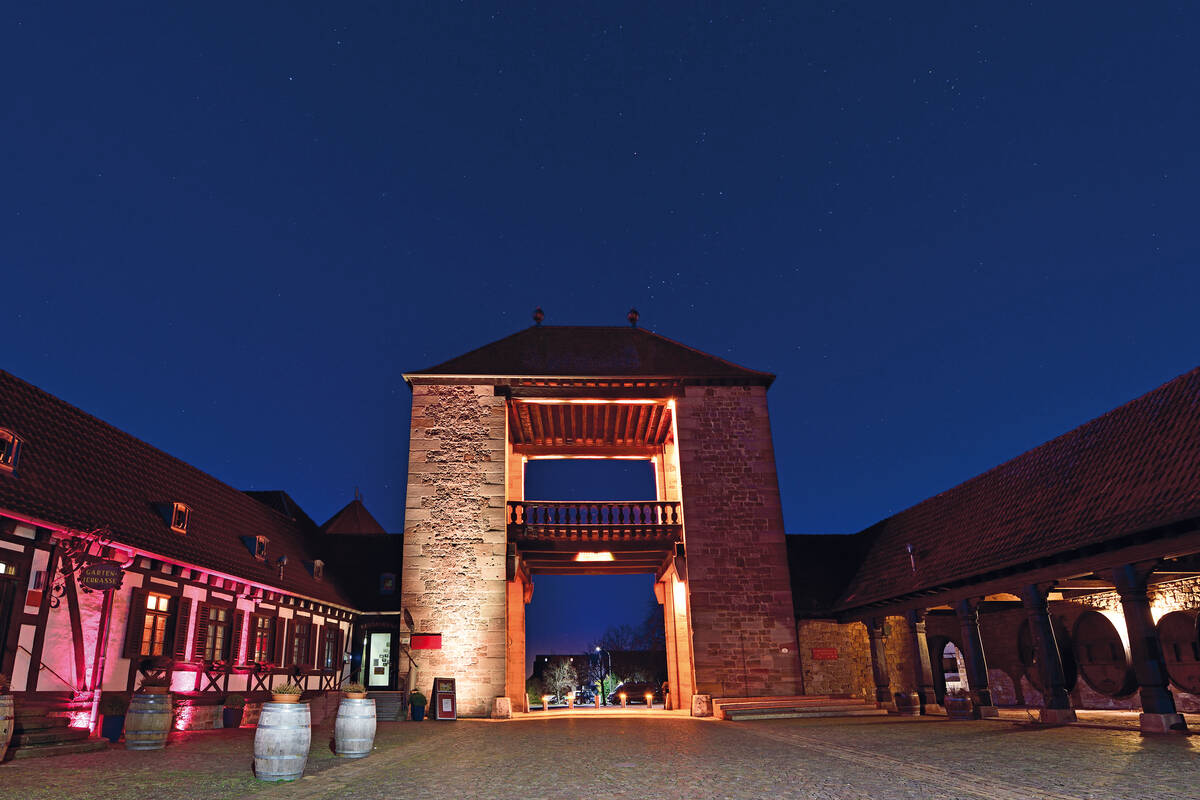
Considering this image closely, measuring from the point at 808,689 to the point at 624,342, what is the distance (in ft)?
35.2

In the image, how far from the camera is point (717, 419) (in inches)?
795

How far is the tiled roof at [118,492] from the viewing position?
10.8 m

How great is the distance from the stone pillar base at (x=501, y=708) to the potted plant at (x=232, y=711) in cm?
540

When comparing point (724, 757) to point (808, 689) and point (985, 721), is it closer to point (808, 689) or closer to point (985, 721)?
point (985, 721)

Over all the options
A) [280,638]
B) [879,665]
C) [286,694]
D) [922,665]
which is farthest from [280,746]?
[879,665]

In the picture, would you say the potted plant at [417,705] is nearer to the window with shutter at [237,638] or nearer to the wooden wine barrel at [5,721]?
the window with shutter at [237,638]

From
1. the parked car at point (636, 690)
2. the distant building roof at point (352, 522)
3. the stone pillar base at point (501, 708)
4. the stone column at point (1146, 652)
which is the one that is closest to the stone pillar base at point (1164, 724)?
the stone column at point (1146, 652)

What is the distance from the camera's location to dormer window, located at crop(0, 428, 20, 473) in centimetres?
1024

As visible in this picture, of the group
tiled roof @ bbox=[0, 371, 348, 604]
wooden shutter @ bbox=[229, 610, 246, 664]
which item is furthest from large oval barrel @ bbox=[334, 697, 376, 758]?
wooden shutter @ bbox=[229, 610, 246, 664]

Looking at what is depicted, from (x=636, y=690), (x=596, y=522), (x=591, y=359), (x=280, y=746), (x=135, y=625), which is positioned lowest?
(x=636, y=690)

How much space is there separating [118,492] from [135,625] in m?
2.26

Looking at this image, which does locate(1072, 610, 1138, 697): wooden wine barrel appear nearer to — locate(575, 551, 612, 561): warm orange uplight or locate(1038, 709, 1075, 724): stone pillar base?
locate(1038, 709, 1075, 724): stone pillar base

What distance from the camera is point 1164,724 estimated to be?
33.5ft

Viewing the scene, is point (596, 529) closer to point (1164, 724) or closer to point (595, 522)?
point (595, 522)
